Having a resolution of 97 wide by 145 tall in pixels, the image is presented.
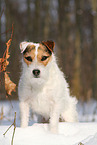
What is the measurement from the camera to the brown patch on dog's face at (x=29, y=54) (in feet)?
9.29

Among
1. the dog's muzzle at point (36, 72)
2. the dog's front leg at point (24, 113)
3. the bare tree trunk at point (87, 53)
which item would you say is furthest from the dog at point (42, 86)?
the bare tree trunk at point (87, 53)

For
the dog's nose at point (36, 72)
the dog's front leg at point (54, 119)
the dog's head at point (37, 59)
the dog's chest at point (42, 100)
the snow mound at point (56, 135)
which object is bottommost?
the snow mound at point (56, 135)

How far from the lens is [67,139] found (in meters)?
2.65

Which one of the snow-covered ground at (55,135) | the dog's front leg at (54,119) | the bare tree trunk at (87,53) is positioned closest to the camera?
the snow-covered ground at (55,135)

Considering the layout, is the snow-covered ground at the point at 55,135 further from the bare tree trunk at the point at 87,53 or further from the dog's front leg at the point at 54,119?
the bare tree trunk at the point at 87,53

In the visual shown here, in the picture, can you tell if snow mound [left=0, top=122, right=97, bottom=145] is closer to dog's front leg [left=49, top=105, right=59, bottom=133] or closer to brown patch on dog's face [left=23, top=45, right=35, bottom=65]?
dog's front leg [left=49, top=105, right=59, bottom=133]

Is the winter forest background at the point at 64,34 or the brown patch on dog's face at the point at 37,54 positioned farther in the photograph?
the winter forest background at the point at 64,34

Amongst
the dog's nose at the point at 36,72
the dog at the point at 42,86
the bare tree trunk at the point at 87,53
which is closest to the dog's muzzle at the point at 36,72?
the dog's nose at the point at 36,72

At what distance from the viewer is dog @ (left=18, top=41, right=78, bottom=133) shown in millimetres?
2867

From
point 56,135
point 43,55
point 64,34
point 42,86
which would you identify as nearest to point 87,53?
point 64,34

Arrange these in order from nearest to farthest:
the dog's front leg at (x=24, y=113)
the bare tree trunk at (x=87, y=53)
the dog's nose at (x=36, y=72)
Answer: the dog's nose at (x=36, y=72) → the dog's front leg at (x=24, y=113) → the bare tree trunk at (x=87, y=53)

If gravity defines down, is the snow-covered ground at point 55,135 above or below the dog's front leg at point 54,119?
below

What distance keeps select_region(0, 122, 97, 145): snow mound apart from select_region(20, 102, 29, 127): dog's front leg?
0.24 metres

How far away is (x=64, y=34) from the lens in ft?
54.3
